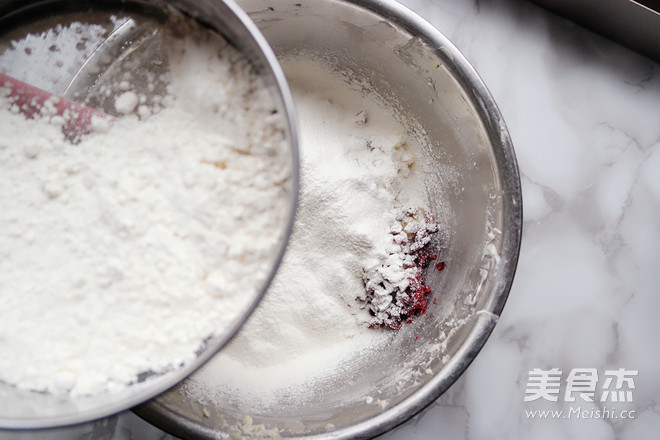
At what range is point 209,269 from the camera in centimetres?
81

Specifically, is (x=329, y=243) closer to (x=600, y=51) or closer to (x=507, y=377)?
(x=507, y=377)

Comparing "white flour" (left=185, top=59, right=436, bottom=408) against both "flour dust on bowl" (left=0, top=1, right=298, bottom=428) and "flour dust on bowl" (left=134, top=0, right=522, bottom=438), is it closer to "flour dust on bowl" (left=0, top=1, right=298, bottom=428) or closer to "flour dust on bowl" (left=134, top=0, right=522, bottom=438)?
"flour dust on bowl" (left=134, top=0, right=522, bottom=438)

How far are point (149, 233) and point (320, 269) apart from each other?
456 millimetres

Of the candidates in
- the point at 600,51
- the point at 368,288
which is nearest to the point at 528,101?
the point at 600,51

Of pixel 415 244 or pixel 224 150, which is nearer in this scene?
pixel 224 150

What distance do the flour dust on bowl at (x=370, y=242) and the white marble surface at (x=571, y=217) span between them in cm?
31

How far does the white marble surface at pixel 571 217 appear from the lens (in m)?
1.37

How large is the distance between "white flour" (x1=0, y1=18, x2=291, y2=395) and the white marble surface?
2.67ft

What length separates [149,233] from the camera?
0.81 meters

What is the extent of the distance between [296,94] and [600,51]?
2.91 feet

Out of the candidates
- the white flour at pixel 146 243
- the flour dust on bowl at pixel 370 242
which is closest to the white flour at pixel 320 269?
A: the flour dust on bowl at pixel 370 242

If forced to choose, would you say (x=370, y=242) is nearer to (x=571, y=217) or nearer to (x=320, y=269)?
(x=320, y=269)

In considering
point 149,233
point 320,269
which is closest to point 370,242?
point 320,269

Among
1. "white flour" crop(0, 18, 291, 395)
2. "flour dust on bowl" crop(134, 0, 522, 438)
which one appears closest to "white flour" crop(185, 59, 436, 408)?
"flour dust on bowl" crop(134, 0, 522, 438)
